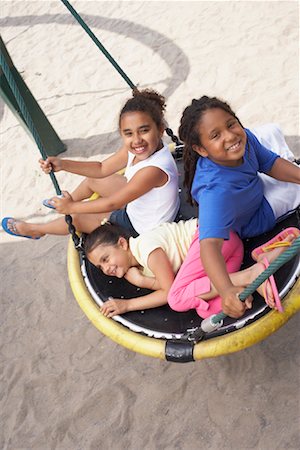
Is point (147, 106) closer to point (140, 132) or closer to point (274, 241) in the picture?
point (140, 132)

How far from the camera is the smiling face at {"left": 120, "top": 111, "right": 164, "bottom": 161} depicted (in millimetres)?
1769

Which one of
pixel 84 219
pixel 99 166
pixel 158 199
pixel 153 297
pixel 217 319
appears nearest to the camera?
pixel 217 319

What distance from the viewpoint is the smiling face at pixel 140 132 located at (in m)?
1.77

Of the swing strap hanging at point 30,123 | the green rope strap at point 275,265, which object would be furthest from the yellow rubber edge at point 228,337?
the swing strap hanging at point 30,123

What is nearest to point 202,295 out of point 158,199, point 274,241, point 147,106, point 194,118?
point 274,241

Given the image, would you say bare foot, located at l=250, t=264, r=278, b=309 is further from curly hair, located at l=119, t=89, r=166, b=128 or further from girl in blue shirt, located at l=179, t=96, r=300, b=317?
curly hair, located at l=119, t=89, r=166, b=128

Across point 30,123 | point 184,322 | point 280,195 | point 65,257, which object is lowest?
point 65,257

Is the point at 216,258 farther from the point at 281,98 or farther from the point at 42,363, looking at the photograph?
Result: the point at 281,98

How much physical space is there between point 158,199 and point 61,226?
45cm

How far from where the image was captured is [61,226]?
6.93 feet

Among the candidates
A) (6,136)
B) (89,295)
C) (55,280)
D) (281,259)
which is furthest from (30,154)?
(281,259)

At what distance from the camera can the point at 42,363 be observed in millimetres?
2260

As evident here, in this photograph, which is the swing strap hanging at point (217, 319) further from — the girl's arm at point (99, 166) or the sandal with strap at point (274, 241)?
the girl's arm at point (99, 166)

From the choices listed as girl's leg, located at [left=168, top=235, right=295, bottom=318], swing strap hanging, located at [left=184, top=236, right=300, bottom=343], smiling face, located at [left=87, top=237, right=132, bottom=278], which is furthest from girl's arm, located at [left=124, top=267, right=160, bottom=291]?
swing strap hanging, located at [left=184, top=236, right=300, bottom=343]
